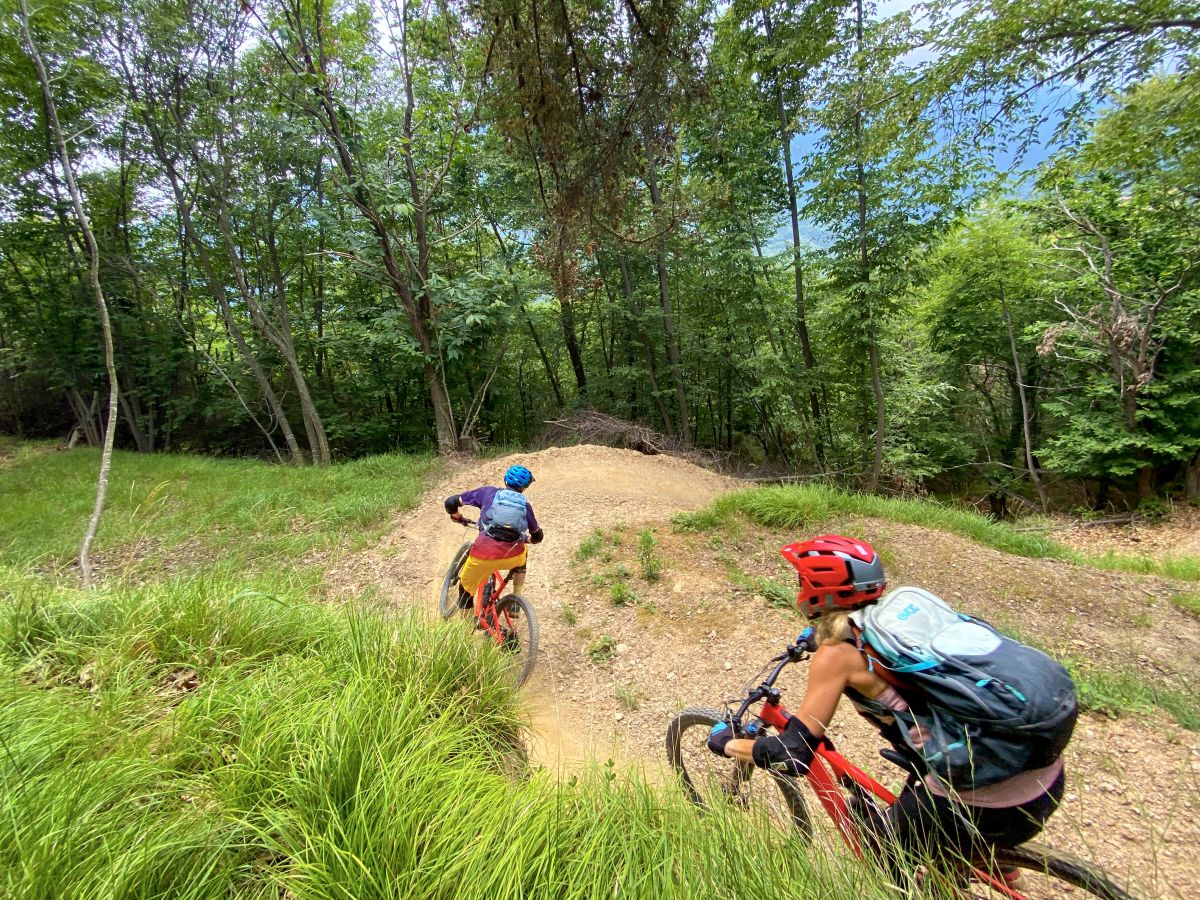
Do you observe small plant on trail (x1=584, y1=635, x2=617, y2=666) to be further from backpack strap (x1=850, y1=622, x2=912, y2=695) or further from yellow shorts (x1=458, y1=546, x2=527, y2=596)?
backpack strap (x1=850, y1=622, x2=912, y2=695)

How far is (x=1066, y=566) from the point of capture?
5.76 meters

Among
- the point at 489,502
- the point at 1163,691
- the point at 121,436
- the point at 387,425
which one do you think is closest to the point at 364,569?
the point at 489,502

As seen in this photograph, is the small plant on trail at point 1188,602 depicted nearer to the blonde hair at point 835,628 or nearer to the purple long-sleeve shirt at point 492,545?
the blonde hair at point 835,628

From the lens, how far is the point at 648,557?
5.66m

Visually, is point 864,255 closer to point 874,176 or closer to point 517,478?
point 874,176

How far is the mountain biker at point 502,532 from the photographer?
12.8 feet

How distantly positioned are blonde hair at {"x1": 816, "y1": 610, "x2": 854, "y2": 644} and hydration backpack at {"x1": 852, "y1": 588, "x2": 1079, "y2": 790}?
115 millimetres

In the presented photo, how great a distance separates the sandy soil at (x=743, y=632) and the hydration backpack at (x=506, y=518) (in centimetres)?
125

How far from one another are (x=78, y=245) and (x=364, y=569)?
52.2ft

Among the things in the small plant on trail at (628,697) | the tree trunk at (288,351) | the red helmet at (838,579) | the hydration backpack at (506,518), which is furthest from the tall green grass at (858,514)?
the tree trunk at (288,351)

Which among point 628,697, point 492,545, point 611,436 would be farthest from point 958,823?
point 611,436

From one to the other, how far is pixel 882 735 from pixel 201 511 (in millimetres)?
9695

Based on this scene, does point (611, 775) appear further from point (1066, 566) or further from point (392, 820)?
point (1066, 566)

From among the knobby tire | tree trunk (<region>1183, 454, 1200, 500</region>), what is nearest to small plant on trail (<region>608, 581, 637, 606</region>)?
the knobby tire
